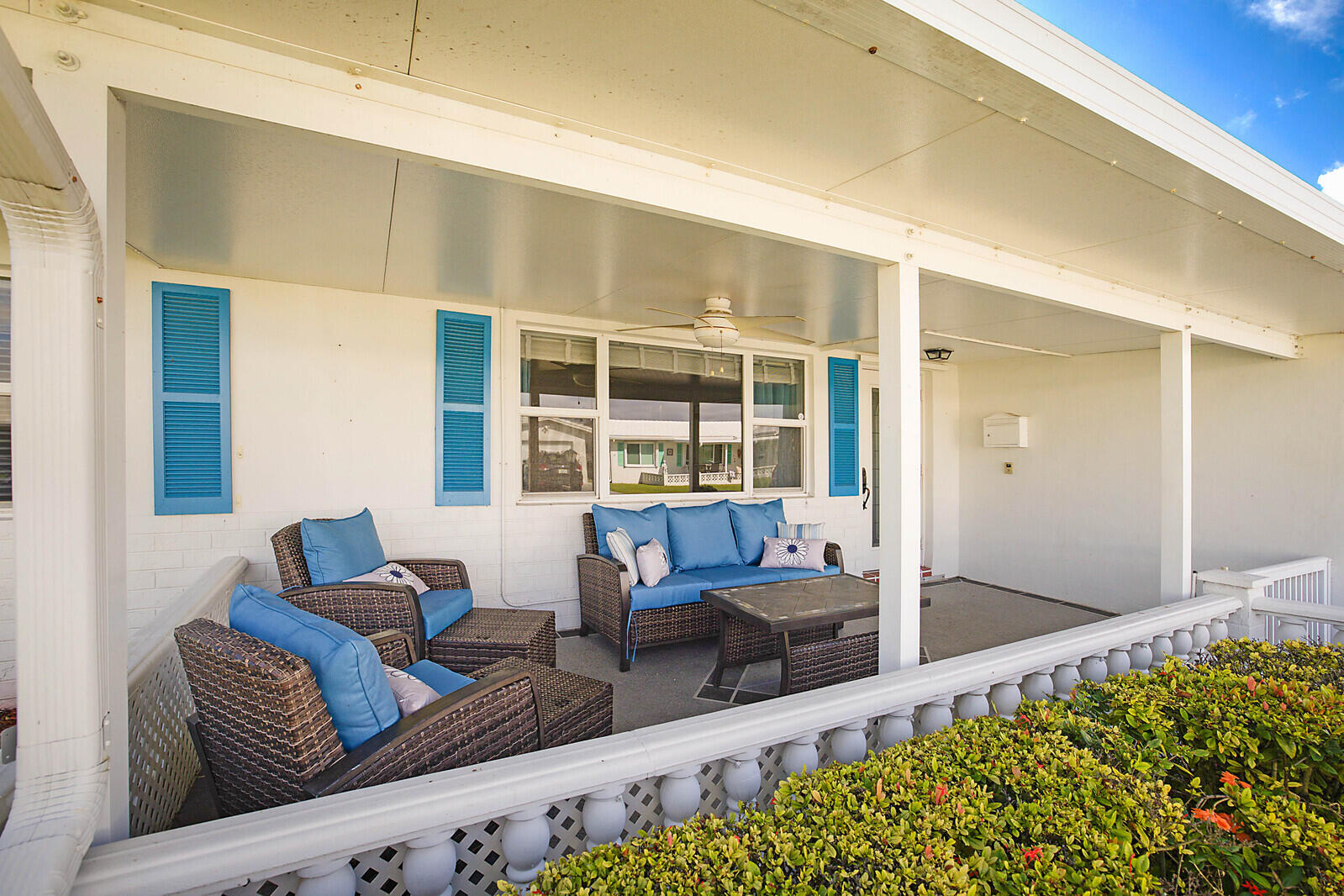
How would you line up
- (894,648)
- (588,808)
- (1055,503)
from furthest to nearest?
1. (1055,503)
2. (894,648)
3. (588,808)

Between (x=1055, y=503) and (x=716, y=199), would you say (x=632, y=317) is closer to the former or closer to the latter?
(x=716, y=199)

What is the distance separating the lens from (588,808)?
4.85 feet

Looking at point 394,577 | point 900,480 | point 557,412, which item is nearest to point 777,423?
point 557,412

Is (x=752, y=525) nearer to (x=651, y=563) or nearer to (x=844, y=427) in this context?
(x=651, y=563)

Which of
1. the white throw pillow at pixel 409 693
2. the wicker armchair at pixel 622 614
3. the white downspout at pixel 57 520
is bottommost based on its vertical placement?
the wicker armchair at pixel 622 614

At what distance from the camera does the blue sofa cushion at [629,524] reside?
15.7 ft

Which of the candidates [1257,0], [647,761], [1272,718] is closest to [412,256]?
[647,761]

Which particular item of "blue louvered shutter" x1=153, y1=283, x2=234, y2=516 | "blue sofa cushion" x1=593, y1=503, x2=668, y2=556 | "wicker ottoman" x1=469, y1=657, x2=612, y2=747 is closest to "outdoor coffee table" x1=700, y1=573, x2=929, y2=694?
"blue sofa cushion" x1=593, y1=503, x2=668, y2=556

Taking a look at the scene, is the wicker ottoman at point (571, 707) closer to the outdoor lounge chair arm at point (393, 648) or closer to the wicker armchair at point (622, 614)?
the outdoor lounge chair arm at point (393, 648)

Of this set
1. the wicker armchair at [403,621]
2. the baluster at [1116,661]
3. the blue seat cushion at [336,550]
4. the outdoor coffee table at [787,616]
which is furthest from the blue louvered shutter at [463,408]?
the baluster at [1116,661]

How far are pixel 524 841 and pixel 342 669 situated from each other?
2.51 ft

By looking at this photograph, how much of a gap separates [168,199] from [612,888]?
10.2 feet

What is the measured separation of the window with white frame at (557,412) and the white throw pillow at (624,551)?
0.75 metres

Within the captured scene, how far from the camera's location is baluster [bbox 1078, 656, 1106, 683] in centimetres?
252
